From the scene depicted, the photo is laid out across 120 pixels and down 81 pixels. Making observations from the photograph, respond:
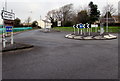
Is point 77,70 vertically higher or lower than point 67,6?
lower

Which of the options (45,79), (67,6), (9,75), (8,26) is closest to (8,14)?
(8,26)

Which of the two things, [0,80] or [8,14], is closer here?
[0,80]

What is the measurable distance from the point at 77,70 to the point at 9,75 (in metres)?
2.22

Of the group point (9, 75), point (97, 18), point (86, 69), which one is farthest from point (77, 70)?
point (97, 18)

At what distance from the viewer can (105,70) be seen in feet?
12.9

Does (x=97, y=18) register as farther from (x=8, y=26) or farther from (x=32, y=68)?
(x=32, y=68)

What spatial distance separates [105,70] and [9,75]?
10.4 feet

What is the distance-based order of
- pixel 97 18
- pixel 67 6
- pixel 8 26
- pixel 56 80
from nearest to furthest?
pixel 56 80 < pixel 8 26 < pixel 97 18 < pixel 67 6

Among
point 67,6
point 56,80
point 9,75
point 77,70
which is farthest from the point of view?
point 67,6

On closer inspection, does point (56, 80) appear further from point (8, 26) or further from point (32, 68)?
point (8, 26)

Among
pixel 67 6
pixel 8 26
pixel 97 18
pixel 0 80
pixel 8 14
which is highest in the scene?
pixel 67 6

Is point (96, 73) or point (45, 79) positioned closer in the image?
point (45, 79)

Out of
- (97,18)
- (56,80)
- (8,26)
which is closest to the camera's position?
(56,80)

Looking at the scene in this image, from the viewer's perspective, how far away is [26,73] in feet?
12.1
